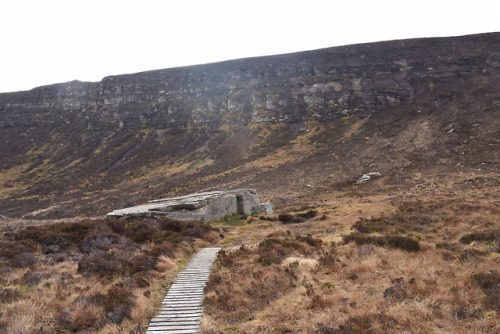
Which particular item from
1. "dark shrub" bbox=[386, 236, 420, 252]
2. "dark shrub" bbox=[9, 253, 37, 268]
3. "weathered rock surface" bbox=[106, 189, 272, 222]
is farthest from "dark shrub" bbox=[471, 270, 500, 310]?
"weathered rock surface" bbox=[106, 189, 272, 222]

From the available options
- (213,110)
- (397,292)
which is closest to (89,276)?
(397,292)

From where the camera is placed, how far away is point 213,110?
76.2 meters

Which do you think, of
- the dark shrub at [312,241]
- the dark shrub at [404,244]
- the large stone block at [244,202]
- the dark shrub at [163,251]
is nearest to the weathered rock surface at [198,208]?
the large stone block at [244,202]

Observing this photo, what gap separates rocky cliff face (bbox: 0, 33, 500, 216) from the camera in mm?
55375

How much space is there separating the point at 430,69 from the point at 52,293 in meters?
79.7

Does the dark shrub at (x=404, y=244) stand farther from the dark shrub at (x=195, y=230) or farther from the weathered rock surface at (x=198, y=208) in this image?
the weathered rock surface at (x=198, y=208)

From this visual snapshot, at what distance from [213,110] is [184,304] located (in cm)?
7249

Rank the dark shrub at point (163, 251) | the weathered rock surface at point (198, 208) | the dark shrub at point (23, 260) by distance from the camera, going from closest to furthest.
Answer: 1. the dark shrub at point (23, 260)
2. the dark shrub at point (163, 251)
3. the weathered rock surface at point (198, 208)

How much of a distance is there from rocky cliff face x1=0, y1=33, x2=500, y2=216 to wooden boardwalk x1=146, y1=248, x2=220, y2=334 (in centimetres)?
3461

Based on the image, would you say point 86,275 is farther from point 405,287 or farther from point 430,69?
point 430,69

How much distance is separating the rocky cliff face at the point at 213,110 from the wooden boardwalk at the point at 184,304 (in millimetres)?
34615

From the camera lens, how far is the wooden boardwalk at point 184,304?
5988 mm

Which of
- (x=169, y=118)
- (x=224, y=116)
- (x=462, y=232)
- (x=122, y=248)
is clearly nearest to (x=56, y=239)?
(x=122, y=248)

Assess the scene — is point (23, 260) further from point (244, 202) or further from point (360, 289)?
point (244, 202)
